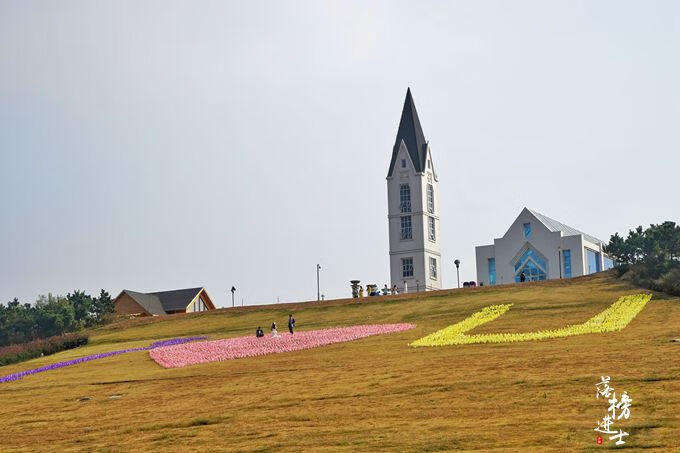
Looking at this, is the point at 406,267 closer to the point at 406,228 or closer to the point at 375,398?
the point at 406,228

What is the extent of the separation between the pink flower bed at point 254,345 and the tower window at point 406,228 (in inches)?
2040

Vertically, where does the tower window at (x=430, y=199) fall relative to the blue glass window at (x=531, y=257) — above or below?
above

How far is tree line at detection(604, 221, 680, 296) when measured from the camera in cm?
5869

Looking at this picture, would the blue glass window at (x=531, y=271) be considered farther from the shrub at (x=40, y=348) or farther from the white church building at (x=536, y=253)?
the shrub at (x=40, y=348)

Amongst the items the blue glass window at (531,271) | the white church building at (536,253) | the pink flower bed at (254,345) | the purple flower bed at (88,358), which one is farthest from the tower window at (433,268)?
the purple flower bed at (88,358)

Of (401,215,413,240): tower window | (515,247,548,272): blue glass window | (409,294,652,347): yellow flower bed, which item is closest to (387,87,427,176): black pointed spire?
(401,215,413,240): tower window

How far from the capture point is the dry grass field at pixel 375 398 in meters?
21.7

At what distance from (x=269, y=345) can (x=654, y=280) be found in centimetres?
2728

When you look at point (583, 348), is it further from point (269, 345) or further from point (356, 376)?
point (269, 345)

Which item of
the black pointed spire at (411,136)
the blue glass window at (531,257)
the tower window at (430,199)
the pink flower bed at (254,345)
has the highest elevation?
the black pointed spire at (411,136)

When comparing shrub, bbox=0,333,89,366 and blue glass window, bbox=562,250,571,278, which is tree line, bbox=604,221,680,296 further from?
shrub, bbox=0,333,89,366

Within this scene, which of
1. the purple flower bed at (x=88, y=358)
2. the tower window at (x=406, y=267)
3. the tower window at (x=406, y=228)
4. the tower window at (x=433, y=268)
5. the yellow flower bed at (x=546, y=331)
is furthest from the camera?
the tower window at (x=433, y=268)

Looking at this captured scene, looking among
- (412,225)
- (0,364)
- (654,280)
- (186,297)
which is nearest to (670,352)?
(654,280)

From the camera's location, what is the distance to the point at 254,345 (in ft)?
157
